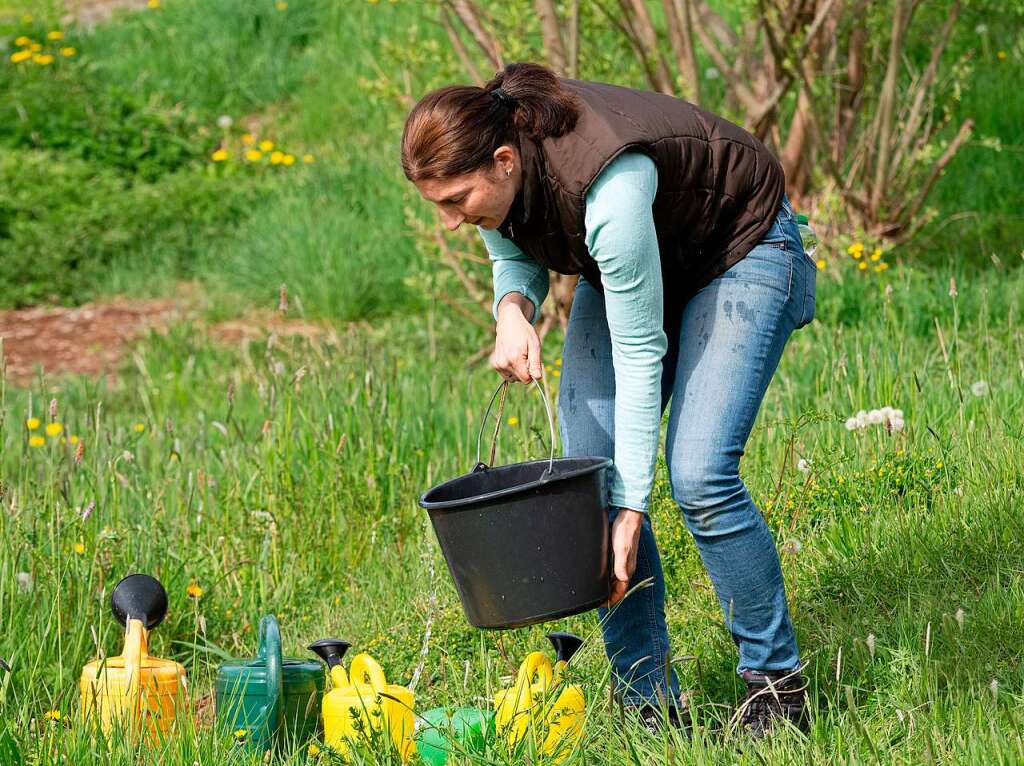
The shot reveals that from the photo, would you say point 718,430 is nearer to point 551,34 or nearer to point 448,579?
point 448,579

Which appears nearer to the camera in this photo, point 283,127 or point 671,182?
point 671,182

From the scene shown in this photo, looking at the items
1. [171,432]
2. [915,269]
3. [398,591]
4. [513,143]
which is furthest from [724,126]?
[915,269]

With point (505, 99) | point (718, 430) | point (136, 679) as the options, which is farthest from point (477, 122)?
point (136, 679)

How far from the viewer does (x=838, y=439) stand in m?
3.71

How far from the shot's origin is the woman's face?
231cm

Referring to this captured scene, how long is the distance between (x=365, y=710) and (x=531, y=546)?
1.48 feet

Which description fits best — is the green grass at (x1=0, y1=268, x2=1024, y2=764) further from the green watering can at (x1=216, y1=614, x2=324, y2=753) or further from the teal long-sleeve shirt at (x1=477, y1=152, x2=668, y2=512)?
the teal long-sleeve shirt at (x1=477, y1=152, x2=668, y2=512)

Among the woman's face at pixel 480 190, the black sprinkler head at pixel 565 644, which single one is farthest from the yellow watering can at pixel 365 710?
the woman's face at pixel 480 190

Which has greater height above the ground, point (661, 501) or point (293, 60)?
point (293, 60)

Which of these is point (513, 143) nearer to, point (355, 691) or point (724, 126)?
point (724, 126)

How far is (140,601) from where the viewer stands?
2859mm

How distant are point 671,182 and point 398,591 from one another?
1521mm

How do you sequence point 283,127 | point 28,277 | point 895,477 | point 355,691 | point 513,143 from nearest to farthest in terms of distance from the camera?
point 513,143, point 355,691, point 895,477, point 28,277, point 283,127

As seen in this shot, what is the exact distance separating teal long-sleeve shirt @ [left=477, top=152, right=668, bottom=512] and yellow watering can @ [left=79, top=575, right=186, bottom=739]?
1.05 m
